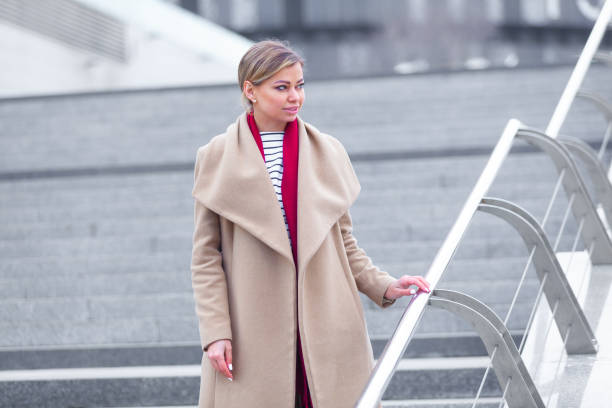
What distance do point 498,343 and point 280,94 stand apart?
0.95 m

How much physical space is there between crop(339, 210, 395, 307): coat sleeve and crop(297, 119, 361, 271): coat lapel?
4.4 inches

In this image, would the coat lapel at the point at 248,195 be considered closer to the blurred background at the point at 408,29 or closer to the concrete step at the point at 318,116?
the concrete step at the point at 318,116

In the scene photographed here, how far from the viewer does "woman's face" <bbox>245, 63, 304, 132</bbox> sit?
209 cm

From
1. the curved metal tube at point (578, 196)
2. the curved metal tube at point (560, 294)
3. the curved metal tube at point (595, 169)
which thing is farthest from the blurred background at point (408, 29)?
the curved metal tube at point (560, 294)

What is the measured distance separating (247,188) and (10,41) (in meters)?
12.4

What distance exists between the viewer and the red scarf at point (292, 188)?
215 centimetres

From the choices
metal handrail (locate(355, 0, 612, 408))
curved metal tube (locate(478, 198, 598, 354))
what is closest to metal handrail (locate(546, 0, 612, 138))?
metal handrail (locate(355, 0, 612, 408))

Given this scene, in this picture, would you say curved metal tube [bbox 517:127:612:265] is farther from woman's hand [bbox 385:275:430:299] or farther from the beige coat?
the beige coat

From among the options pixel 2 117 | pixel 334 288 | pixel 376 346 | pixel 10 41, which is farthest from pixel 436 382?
pixel 10 41

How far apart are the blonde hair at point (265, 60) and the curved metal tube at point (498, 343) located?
73 cm

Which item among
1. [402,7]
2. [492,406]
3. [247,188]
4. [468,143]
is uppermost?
[402,7]

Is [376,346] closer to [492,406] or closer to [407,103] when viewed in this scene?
[492,406]

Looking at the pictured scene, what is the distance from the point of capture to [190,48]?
15297 mm

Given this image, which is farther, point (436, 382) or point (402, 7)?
point (402, 7)
